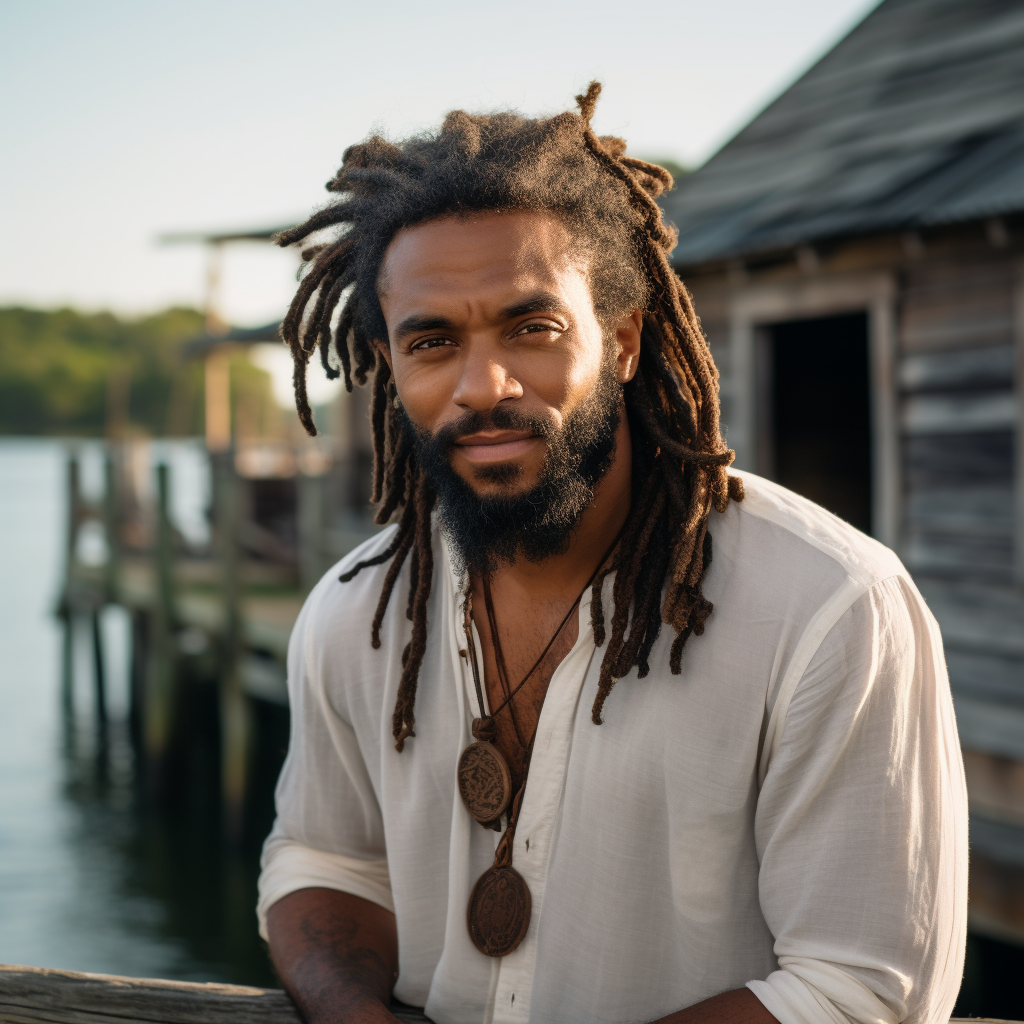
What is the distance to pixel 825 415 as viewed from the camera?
8867 millimetres

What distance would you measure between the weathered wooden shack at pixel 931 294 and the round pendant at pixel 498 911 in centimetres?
355

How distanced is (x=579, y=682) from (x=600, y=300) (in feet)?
2.09

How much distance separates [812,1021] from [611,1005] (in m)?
0.32

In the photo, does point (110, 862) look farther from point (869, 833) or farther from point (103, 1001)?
point (869, 833)

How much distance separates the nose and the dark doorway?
726cm

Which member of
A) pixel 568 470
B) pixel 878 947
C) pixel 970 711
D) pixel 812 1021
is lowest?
pixel 970 711

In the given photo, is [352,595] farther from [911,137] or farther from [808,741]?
[911,137]

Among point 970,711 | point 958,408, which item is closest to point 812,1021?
point 970,711

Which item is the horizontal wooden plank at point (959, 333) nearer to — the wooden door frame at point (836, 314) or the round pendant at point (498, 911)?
the wooden door frame at point (836, 314)

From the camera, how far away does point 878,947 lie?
4.82ft

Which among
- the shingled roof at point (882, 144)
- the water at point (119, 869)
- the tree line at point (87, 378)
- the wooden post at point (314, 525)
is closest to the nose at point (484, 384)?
the shingled roof at point (882, 144)

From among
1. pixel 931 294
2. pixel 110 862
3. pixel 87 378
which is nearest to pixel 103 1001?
pixel 931 294

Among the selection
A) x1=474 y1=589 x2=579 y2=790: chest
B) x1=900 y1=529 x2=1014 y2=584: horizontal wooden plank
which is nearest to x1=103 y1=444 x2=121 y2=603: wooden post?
x1=900 y1=529 x2=1014 y2=584: horizontal wooden plank

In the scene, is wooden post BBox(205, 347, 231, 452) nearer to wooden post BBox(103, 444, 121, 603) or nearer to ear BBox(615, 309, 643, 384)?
wooden post BBox(103, 444, 121, 603)
